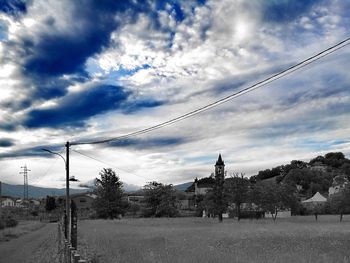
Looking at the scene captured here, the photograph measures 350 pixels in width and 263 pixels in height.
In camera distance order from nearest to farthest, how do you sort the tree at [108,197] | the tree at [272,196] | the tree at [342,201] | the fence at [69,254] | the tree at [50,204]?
the fence at [69,254] → the tree at [342,201] → the tree at [272,196] → the tree at [108,197] → the tree at [50,204]

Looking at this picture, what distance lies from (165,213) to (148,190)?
623 cm

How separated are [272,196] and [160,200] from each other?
33181 millimetres

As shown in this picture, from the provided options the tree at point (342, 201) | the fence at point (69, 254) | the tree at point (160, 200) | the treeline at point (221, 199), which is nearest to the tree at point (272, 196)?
the treeline at point (221, 199)

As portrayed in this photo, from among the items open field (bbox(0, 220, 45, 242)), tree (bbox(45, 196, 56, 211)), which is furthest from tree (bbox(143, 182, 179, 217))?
tree (bbox(45, 196, 56, 211))

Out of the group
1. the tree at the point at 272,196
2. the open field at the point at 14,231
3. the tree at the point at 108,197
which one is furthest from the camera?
the tree at the point at 108,197

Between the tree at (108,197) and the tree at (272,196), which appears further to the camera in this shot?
the tree at (108,197)

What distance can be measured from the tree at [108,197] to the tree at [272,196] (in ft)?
104

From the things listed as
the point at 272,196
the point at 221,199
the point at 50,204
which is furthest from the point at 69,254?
the point at 50,204

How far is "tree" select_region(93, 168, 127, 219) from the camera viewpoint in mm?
91188

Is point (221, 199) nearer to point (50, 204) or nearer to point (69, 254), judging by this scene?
point (69, 254)

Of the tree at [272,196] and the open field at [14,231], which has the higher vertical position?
the tree at [272,196]

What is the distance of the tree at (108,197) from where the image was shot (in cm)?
9119

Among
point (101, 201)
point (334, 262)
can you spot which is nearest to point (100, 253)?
point (334, 262)

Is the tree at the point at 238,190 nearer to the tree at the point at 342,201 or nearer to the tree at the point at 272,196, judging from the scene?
the tree at the point at 272,196
